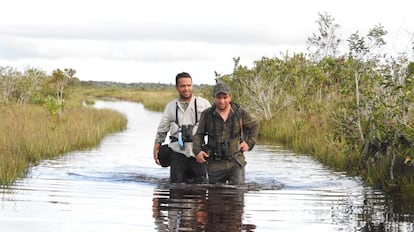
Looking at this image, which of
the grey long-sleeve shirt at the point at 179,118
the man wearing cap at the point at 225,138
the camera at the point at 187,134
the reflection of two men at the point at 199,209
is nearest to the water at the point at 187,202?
the reflection of two men at the point at 199,209

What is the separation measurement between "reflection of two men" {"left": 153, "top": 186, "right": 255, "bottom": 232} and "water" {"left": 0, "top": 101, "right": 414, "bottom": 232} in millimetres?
11

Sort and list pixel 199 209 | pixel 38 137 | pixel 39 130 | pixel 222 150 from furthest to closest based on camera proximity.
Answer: pixel 39 130
pixel 38 137
pixel 222 150
pixel 199 209

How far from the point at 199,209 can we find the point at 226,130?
1416mm

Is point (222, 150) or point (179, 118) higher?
point (179, 118)

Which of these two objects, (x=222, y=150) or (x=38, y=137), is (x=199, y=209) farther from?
(x=38, y=137)

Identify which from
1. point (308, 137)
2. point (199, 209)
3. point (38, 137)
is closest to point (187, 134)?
point (199, 209)

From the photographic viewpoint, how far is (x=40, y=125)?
73.0 feet

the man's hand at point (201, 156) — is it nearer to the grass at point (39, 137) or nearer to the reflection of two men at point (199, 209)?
the reflection of two men at point (199, 209)

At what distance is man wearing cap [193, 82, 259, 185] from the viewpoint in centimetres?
1113

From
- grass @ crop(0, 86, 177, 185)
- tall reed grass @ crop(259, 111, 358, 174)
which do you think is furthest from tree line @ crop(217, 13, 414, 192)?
grass @ crop(0, 86, 177, 185)

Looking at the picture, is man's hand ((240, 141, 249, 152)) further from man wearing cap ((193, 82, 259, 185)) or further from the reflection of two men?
the reflection of two men

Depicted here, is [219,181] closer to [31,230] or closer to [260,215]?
[260,215]

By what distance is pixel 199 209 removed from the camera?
10242 millimetres

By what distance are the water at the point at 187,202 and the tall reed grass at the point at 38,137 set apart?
1.17 feet
